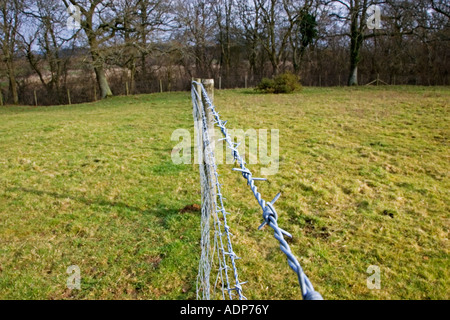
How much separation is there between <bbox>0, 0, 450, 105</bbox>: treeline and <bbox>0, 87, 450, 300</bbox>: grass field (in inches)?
564

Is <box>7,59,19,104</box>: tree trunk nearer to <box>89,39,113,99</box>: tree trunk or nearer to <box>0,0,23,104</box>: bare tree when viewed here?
<box>0,0,23,104</box>: bare tree

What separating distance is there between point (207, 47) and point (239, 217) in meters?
28.6

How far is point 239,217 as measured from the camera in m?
3.77

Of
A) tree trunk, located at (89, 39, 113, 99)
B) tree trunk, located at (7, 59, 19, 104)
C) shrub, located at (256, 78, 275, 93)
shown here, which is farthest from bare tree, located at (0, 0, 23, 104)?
shrub, located at (256, 78, 275, 93)

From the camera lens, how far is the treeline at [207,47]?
62.2 feet

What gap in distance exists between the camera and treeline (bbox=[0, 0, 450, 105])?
19.0 m

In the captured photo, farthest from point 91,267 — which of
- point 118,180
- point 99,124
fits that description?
point 99,124

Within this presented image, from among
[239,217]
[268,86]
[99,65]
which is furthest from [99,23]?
[239,217]

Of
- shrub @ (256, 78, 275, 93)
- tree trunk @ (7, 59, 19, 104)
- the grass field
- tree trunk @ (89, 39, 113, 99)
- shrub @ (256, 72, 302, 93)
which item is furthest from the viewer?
tree trunk @ (7, 59, 19, 104)

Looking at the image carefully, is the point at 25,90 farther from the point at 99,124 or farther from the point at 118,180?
the point at 118,180

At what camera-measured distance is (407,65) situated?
21.9 meters

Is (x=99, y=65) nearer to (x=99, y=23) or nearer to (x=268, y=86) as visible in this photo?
(x=99, y=23)

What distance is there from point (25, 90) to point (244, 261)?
27.1m
